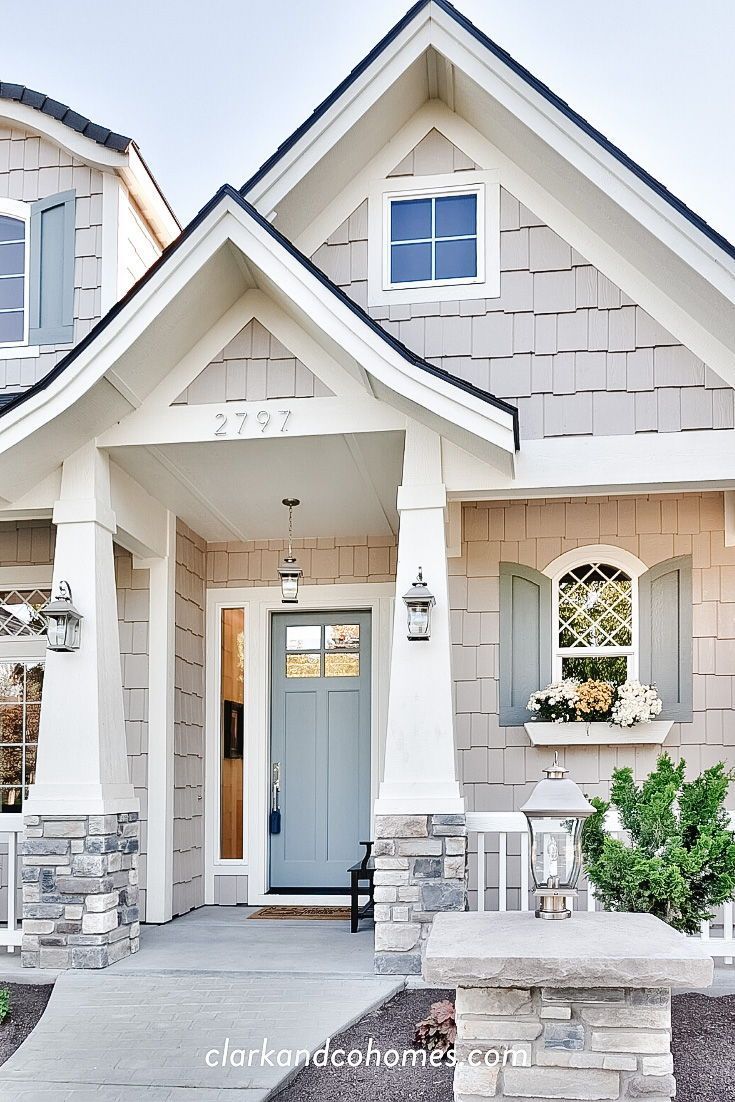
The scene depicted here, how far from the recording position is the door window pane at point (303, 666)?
920 cm

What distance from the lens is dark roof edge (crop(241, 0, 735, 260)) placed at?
6.64 m

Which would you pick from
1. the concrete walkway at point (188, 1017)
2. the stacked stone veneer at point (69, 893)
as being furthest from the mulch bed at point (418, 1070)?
the stacked stone veneer at point (69, 893)

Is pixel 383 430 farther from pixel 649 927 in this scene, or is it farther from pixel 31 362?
pixel 649 927

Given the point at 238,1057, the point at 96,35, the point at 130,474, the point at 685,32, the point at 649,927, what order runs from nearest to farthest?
the point at 649,927 < the point at 238,1057 < the point at 130,474 < the point at 685,32 < the point at 96,35

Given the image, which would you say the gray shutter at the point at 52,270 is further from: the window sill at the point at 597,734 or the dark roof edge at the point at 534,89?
the window sill at the point at 597,734

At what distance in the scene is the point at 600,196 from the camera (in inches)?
273

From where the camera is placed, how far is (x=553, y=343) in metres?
7.18

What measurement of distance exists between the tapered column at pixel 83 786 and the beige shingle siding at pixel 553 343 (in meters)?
2.14

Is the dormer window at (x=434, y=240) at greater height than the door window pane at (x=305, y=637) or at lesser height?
greater

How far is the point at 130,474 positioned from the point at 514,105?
325cm

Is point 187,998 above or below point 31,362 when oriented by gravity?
below

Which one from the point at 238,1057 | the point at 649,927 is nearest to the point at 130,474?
the point at 238,1057

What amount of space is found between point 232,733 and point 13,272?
3.76 metres

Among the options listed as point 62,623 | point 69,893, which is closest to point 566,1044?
point 69,893
